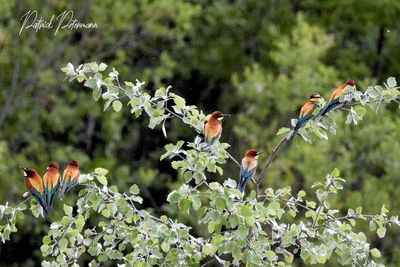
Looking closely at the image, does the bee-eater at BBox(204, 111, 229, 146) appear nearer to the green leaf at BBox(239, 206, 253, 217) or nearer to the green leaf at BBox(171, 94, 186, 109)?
the green leaf at BBox(171, 94, 186, 109)

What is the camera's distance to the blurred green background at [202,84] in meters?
8.92

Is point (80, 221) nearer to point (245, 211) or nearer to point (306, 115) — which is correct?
point (245, 211)

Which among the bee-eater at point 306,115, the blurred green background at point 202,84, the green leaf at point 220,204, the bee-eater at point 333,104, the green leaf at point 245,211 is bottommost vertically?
the blurred green background at point 202,84

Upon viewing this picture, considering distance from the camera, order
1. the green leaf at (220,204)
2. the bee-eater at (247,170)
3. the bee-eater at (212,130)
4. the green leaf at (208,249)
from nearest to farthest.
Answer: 1. the green leaf at (220,204)
2. the green leaf at (208,249)
3. the bee-eater at (212,130)
4. the bee-eater at (247,170)

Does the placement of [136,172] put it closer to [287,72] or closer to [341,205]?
[287,72]

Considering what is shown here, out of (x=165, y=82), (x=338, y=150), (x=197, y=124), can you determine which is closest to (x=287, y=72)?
(x=338, y=150)

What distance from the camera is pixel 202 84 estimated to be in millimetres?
12930

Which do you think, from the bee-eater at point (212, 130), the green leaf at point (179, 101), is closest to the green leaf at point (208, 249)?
the bee-eater at point (212, 130)

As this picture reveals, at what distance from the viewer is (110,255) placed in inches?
129

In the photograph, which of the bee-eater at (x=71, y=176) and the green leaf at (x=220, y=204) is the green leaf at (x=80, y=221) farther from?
the green leaf at (x=220, y=204)

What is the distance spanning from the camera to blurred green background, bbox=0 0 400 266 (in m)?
8.92

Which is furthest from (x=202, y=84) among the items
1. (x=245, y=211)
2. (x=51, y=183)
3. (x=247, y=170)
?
(x=245, y=211)

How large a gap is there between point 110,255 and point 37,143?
7.35m

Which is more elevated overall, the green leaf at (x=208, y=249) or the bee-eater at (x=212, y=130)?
the bee-eater at (x=212, y=130)
